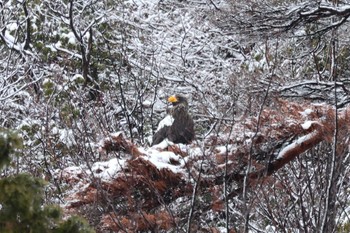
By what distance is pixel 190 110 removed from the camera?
1079cm

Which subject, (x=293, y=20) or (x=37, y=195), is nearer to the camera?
(x=37, y=195)

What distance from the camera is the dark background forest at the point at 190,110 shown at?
5.06 meters

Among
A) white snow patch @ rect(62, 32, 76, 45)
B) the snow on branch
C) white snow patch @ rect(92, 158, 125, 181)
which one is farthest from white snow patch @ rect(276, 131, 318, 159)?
white snow patch @ rect(62, 32, 76, 45)

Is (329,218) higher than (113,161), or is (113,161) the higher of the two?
(113,161)

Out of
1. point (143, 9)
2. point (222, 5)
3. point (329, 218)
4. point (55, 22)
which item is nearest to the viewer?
point (329, 218)

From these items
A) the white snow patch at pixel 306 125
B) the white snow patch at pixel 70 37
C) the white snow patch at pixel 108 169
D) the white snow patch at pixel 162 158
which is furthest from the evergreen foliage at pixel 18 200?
the white snow patch at pixel 70 37

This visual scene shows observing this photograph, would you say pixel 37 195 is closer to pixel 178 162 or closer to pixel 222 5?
pixel 178 162

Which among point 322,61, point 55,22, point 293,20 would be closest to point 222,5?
point 293,20

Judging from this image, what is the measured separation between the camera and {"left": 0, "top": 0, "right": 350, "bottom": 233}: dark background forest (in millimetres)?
5059

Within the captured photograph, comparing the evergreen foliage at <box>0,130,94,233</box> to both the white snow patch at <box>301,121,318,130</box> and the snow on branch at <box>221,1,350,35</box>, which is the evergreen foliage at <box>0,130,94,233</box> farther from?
the snow on branch at <box>221,1,350,35</box>

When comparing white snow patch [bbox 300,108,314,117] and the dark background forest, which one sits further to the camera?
white snow patch [bbox 300,108,314,117]

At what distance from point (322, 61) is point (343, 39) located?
1.26 metres

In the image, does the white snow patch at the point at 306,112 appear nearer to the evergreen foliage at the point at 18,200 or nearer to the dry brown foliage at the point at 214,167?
the dry brown foliage at the point at 214,167

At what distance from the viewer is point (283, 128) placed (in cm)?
553
